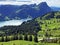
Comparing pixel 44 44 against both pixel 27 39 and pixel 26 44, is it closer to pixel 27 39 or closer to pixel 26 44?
pixel 26 44

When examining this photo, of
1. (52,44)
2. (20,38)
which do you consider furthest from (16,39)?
(52,44)

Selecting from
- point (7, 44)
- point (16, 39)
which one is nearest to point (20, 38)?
point (16, 39)

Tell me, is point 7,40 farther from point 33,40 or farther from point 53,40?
point 53,40

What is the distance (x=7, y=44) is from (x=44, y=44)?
1022 inches

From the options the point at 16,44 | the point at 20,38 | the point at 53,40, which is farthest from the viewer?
the point at 20,38

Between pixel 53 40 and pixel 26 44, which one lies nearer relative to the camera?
pixel 26 44

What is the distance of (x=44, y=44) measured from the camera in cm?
16762

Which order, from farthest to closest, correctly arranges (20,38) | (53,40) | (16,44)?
(20,38) → (53,40) → (16,44)

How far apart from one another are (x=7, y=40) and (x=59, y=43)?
43.9m

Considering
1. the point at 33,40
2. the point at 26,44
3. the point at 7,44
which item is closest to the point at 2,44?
the point at 7,44

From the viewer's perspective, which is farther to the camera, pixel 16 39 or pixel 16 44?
pixel 16 39

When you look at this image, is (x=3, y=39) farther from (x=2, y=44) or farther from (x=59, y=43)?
(x=59, y=43)

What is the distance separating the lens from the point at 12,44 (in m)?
167

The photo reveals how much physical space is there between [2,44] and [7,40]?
75.3 feet
